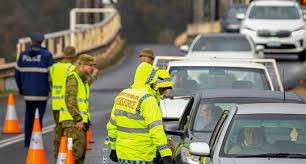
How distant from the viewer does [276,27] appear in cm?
3425

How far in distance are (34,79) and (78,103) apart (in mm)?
3945

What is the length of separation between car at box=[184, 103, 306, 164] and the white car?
2367 centimetres

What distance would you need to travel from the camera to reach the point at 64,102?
569 inches

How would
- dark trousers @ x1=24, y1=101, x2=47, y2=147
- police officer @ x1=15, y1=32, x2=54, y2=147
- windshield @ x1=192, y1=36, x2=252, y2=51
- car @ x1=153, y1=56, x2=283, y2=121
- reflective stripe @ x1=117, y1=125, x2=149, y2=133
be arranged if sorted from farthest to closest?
windshield @ x1=192, y1=36, x2=252, y2=51, dark trousers @ x1=24, y1=101, x2=47, y2=147, police officer @ x1=15, y1=32, x2=54, y2=147, car @ x1=153, y1=56, x2=283, y2=121, reflective stripe @ x1=117, y1=125, x2=149, y2=133

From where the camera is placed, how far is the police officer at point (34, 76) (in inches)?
704

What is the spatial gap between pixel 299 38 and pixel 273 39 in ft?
2.44

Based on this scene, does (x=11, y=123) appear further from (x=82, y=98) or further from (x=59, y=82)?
(x=82, y=98)

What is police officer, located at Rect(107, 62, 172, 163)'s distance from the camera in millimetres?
10352

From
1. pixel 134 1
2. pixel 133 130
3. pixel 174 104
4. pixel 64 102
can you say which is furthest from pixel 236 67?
pixel 134 1

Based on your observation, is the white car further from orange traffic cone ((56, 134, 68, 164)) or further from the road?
orange traffic cone ((56, 134, 68, 164))

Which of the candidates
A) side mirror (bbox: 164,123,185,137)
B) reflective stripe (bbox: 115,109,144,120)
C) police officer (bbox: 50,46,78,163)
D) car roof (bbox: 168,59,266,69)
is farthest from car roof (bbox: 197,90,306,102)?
car roof (bbox: 168,59,266,69)

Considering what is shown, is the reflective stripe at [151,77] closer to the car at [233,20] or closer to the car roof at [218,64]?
the car roof at [218,64]

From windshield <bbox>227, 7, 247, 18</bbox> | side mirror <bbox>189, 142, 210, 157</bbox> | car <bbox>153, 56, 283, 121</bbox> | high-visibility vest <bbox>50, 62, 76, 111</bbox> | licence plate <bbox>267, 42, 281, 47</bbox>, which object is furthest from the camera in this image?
windshield <bbox>227, 7, 247, 18</bbox>

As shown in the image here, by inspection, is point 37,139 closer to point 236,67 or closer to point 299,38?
point 236,67
